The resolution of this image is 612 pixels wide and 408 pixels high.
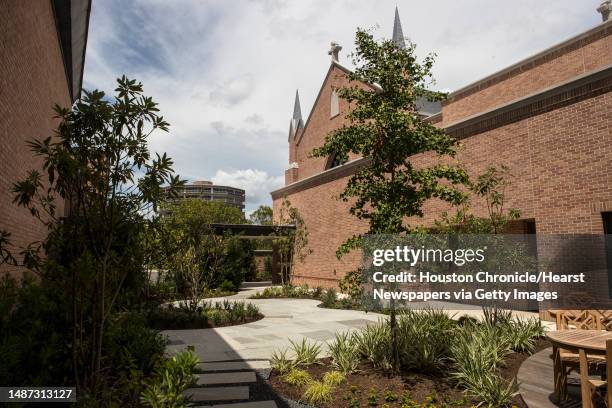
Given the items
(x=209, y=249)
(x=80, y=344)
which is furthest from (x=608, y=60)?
(x=80, y=344)

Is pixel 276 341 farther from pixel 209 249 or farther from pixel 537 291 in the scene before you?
pixel 537 291

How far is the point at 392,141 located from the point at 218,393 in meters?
4.31

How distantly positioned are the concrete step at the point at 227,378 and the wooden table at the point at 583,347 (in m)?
3.92

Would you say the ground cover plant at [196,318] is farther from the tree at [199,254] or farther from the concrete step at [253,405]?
the concrete step at [253,405]

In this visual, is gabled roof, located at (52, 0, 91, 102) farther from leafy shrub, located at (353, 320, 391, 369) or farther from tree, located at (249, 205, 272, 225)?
tree, located at (249, 205, 272, 225)

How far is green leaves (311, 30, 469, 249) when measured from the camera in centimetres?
613

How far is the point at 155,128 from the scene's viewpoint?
396 cm

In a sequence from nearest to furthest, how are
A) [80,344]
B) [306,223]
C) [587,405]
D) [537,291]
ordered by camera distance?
[80,344] < [587,405] < [537,291] < [306,223]

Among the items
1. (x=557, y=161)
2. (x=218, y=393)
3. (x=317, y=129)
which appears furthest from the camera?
(x=317, y=129)

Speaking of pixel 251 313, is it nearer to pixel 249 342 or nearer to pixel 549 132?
pixel 249 342

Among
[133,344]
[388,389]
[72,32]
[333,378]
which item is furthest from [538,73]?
[72,32]

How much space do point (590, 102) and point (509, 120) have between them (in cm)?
228

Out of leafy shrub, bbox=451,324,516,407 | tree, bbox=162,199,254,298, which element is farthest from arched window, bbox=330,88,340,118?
leafy shrub, bbox=451,324,516,407

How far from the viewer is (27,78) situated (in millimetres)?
7715
